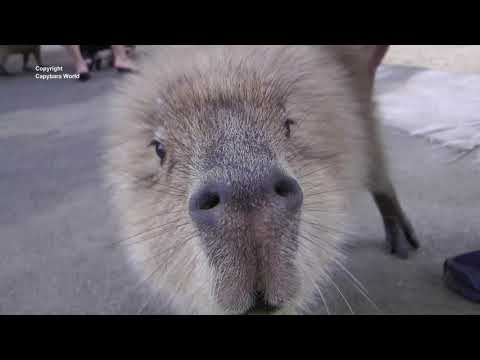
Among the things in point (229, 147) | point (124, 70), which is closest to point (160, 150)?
point (229, 147)

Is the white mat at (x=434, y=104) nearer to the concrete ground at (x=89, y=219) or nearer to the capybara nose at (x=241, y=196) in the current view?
the concrete ground at (x=89, y=219)

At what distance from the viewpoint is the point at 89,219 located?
10.2 feet

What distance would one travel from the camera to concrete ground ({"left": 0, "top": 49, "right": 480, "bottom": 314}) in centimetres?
235

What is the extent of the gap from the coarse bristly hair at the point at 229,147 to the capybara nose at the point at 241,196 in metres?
0.03

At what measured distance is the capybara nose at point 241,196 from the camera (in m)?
1.15

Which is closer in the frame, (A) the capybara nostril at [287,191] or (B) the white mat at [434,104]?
(A) the capybara nostril at [287,191]

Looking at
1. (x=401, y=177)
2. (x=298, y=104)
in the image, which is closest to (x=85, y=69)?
(x=298, y=104)

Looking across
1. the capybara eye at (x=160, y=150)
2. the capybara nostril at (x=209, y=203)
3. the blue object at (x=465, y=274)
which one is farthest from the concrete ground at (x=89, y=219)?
the capybara nostril at (x=209, y=203)

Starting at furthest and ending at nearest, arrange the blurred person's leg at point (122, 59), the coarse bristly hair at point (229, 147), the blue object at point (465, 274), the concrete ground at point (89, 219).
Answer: the concrete ground at point (89, 219) < the blue object at point (465, 274) < the blurred person's leg at point (122, 59) < the coarse bristly hair at point (229, 147)

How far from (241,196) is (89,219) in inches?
88.3

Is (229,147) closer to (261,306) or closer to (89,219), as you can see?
(261,306)
